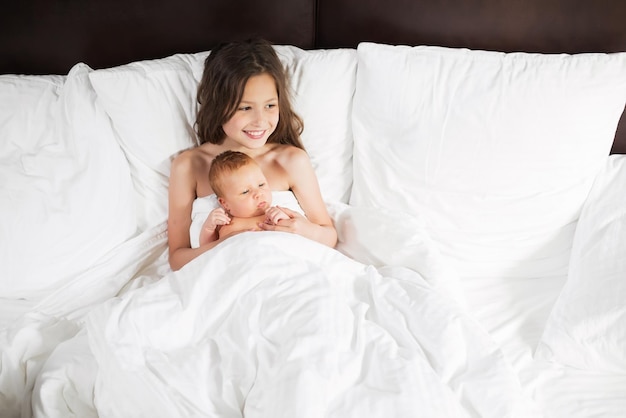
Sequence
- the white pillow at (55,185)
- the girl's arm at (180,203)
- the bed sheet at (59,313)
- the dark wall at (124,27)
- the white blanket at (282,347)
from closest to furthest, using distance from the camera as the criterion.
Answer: the white blanket at (282,347)
the bed sheet at (59,313)
the white pillow at (55,185)
the girl's arm at (180,203)
the dark wall at (124,27)

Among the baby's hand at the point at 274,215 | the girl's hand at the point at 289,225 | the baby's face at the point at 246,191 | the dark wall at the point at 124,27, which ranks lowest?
the girl's hand at the point at 289,225

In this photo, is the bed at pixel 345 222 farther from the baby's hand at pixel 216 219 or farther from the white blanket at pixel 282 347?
the baby's hand at pixel 216 219

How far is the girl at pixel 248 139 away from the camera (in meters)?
1.55

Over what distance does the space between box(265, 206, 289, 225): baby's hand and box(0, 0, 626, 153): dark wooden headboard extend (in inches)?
24.6

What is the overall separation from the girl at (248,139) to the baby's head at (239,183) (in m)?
0.06

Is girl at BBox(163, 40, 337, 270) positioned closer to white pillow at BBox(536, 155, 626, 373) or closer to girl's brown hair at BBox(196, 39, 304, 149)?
girl's brown hair at BBox(196, 39, 304, 149)

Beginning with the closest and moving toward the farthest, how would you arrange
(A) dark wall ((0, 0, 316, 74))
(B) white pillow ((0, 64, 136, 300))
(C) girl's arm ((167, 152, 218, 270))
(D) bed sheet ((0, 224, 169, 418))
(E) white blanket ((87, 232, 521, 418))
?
(E) white blanket ((87, 232, 521, 418)) → (D) bed sheet ((0, 224, 169, 418)) → (B) white pillow ((0, 64, 136, 300)) → (C) girl's arm ((167, 152, 218, 270)) → (A) dark wall ((0, 0, 316, 74))

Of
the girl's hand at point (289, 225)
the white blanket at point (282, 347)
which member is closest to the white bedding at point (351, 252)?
the white blanket at point (282, 347)

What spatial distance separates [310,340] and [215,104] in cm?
71

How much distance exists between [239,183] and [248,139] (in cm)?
15

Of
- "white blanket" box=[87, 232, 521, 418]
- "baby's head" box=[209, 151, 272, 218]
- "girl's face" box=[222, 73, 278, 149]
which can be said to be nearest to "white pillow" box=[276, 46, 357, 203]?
"girl's face" box=[222, 73, 278, 149]

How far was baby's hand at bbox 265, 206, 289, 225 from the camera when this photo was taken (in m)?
1.51

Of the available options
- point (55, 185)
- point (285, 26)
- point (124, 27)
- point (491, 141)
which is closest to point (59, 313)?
point (55, 185)

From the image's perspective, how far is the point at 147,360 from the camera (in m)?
1.17
